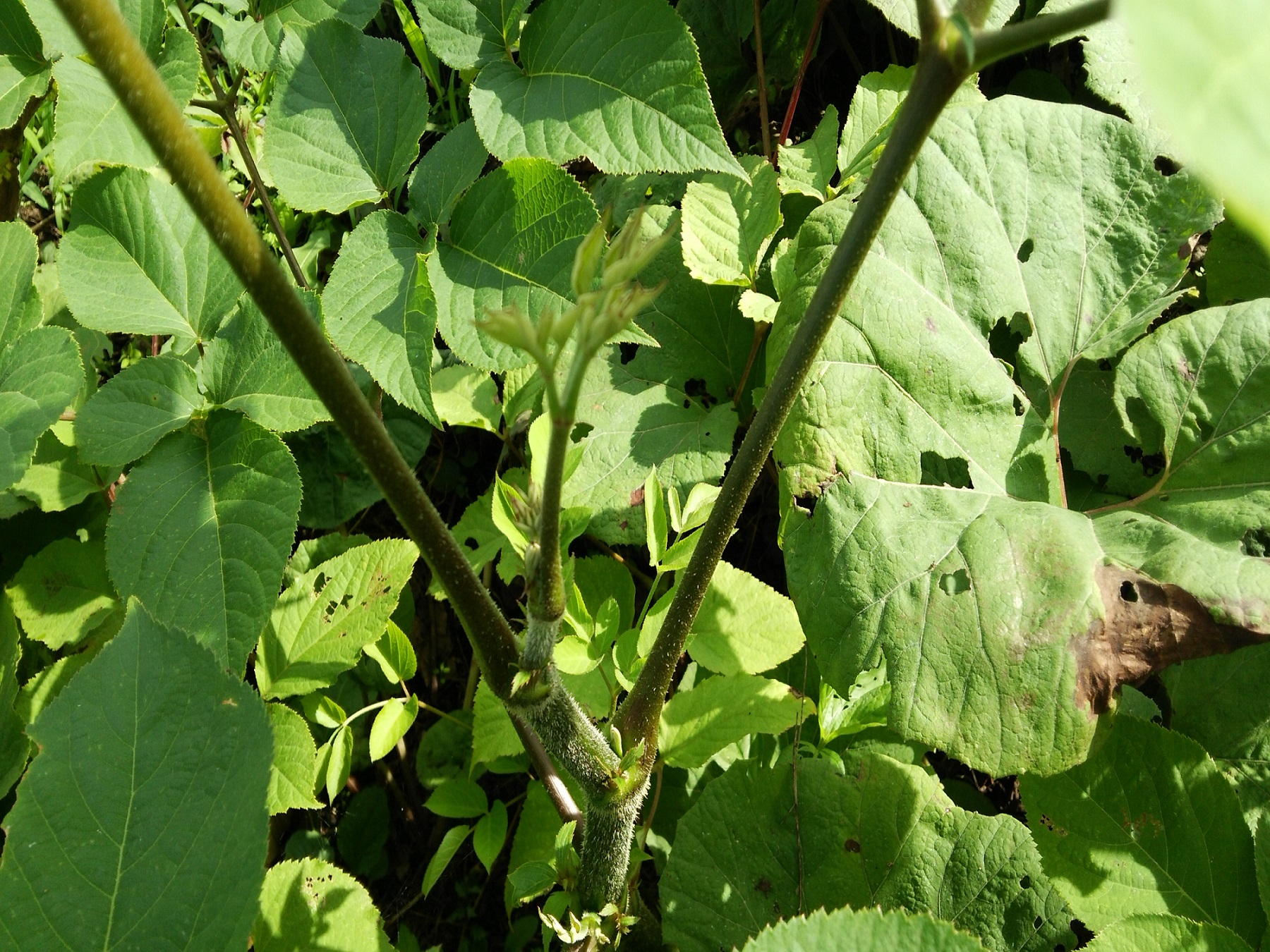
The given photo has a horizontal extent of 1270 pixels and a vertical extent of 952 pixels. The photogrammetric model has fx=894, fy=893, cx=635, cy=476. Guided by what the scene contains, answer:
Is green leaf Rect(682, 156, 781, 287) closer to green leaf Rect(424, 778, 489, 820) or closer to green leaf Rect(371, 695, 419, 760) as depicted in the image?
green leaf Rect(371, 695, 419, 760)

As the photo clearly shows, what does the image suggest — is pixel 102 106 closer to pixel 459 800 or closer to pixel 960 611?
pixel 459 800

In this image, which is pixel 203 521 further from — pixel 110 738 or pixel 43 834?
pixel 43 834

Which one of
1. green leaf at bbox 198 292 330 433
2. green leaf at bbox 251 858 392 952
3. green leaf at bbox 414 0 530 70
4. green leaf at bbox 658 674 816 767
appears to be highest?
green leaf at bbox 414 0 530 70

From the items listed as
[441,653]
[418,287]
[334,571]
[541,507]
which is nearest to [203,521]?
[334,571]

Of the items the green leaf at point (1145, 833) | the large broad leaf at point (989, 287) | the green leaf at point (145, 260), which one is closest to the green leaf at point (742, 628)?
the large broad leaf at point (989, 287)

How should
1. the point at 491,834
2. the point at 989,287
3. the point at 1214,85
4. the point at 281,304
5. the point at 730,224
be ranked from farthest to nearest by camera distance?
the point at 730,224 → the point at 491,834 → the point at 989,287 → the point at 281,304 → the point at 1214,85

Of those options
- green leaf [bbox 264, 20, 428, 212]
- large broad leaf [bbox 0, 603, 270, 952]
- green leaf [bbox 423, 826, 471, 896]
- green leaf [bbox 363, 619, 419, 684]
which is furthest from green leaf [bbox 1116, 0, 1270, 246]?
green leaf [bbox 423, 826, 471, 896]

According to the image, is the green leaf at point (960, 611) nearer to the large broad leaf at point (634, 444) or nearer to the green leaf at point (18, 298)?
the large broad leaf at point (634, 444)

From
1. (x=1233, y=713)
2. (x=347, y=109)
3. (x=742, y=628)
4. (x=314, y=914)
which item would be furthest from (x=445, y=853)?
(x=1233, y=713)
